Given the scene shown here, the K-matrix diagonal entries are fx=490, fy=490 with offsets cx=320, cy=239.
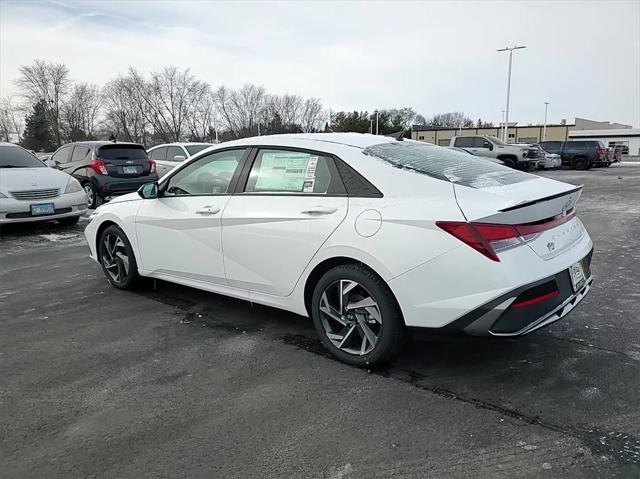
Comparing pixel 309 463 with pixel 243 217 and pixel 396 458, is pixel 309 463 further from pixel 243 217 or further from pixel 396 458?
pixel 243 217

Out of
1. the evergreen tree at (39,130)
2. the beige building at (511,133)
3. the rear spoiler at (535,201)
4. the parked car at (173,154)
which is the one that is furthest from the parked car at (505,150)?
the evergreen tree at (39,130)

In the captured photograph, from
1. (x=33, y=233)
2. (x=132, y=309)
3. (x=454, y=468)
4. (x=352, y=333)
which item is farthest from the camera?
(x=33, y=233)

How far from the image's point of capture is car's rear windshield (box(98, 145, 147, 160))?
441 inches

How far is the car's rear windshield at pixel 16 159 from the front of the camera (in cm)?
863

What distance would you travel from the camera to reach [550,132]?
70562mm

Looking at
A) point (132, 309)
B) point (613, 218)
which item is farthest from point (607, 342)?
point (613, 218)

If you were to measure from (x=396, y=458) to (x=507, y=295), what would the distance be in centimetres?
104

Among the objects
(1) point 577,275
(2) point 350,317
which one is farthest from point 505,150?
(2) point 350,317

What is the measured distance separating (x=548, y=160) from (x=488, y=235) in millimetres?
27225

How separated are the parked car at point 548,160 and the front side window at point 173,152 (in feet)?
65.1

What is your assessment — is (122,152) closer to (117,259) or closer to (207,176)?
(117,259)

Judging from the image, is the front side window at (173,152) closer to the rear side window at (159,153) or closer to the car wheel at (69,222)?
the rear side window at (159,153)

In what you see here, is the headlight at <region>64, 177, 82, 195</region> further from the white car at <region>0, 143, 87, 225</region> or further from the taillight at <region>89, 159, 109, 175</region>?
the taillight at <region>89, 159, 109, 175</region>

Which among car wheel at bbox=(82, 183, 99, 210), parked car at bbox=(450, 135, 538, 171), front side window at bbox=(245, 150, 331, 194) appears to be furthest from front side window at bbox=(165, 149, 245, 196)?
parked car at bbox=(450, 135, 538, 171)
